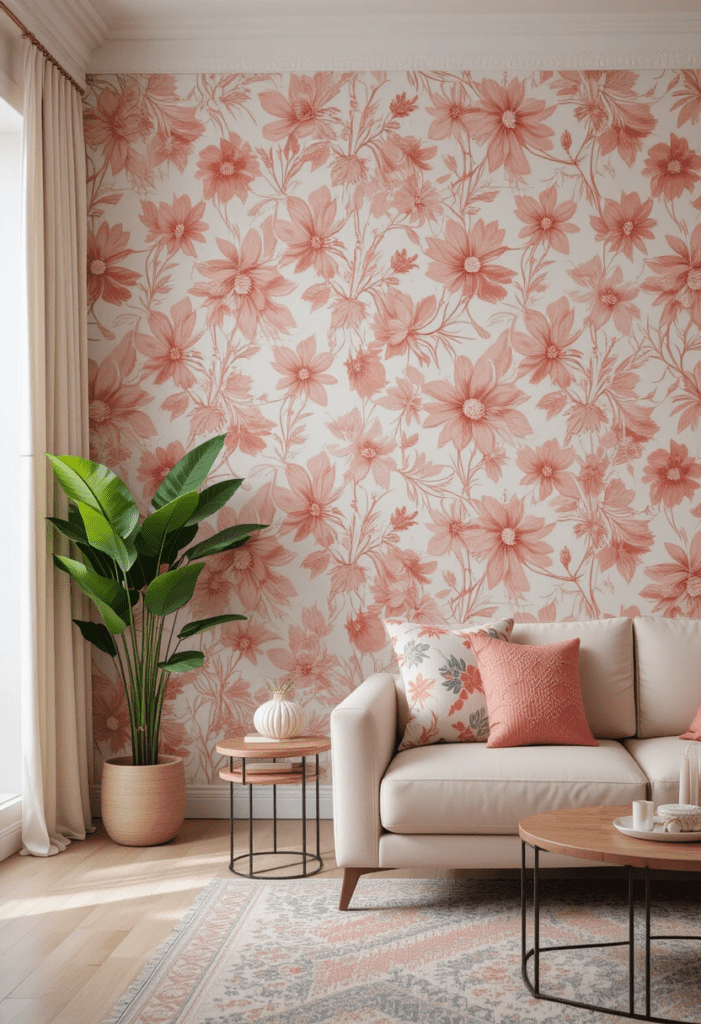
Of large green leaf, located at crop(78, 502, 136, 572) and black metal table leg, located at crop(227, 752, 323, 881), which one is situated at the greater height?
large green leaf, located at crop(78, 502, 136, 572)

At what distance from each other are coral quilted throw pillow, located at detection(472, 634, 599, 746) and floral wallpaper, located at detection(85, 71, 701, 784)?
2.20ft

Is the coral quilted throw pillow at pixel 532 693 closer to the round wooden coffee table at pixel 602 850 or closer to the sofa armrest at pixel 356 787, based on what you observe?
the sofa armrest at pixel 356 787

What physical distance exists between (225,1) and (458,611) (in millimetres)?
2577

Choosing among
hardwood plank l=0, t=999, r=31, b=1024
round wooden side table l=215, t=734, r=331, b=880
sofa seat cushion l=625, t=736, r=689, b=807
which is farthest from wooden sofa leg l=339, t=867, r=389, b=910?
hardwood plank l=0, t=999, r=31, b=1024

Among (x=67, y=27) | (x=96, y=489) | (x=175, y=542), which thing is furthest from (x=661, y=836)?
(x=67, y=27)

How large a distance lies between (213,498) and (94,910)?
59.5 inches

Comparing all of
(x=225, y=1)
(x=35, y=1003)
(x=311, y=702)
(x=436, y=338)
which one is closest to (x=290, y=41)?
(x=225, y=1)

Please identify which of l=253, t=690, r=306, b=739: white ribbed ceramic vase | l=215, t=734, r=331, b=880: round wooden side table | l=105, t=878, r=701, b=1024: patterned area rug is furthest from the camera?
l=253, t=690, r=306, b=739: white ribbed ceramic vase

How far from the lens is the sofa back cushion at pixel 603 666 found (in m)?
3.40

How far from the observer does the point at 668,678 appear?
3.43m

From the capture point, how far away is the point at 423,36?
3.96m

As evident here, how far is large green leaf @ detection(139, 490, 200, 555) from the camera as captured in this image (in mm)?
3473

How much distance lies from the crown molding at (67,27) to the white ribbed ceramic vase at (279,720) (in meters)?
2.58

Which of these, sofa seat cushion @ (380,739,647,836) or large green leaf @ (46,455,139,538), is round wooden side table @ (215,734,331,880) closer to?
sofa seat cushion @ (380,739,647,836)
